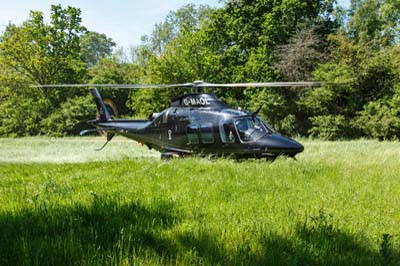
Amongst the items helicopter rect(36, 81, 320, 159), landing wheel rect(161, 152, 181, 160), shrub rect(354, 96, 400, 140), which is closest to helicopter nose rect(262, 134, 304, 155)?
helicopter rect(36, 81, 320, 159)

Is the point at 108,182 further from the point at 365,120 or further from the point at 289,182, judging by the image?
the point at 365,120

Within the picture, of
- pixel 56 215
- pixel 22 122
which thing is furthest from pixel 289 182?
pixel 22 122

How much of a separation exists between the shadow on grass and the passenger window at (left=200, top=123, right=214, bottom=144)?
6.18 m

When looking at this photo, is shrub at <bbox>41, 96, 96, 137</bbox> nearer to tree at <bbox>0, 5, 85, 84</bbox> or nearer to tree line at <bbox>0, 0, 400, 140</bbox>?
tree line at <bbox>0, 0, 400, 140</bbox>

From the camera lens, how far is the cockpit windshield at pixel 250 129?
375 inches

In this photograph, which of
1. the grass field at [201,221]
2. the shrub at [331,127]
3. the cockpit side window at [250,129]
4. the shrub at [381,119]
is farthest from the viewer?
the shrub at [331,127]

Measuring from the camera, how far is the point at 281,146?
9.14 m

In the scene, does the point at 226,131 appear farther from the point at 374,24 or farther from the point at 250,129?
the point at 374,24

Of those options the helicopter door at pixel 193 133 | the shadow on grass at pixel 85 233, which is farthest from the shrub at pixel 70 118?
the shadow on grass at pixel 85 233

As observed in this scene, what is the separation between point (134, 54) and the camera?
58.9 metres

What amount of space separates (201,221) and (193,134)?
23.3 ft

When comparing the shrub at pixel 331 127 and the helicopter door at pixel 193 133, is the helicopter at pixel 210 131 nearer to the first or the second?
the helicopter door at pixel 193 133

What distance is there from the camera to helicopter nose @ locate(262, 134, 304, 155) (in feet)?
29.9

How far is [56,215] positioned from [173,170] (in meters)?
3.55
